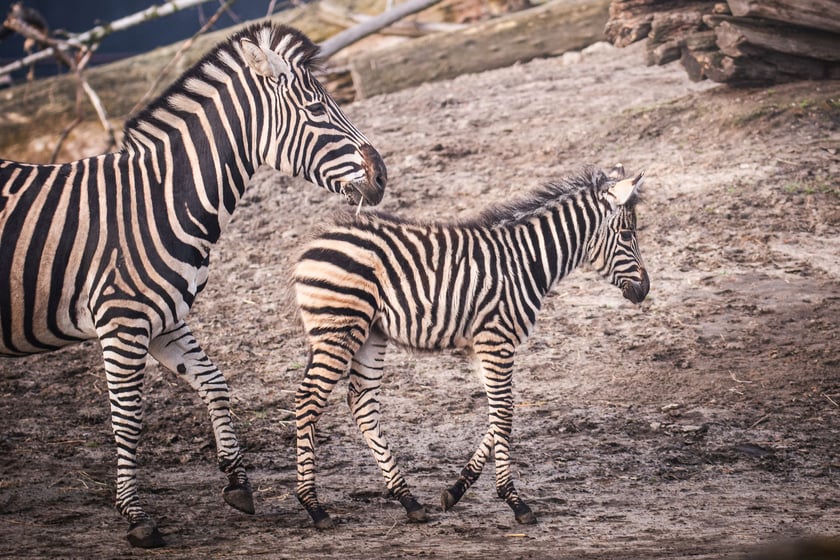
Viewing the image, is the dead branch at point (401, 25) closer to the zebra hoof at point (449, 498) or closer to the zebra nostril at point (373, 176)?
the zebra nostril at point (373, 176)

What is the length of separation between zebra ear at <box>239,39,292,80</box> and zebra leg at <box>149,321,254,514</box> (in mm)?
1595

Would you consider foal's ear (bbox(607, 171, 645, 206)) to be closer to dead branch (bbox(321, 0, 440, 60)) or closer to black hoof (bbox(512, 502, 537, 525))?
black hoof (bbox(512, 502, 537, 525))

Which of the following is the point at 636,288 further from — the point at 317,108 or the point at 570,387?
the point at 317,108

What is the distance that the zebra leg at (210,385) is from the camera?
18.9ft

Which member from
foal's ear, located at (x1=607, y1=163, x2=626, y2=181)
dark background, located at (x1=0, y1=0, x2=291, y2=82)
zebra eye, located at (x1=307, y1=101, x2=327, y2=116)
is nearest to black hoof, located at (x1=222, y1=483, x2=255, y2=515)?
zebra eye, located at (x1=307, y1=101, x2=327, y2=116)

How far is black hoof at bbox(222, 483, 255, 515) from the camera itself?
5.65 metres

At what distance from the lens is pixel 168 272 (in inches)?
208

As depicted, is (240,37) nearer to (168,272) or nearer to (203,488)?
(168,272)

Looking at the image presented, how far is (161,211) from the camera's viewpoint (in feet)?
17.8

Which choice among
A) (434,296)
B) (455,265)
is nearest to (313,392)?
(434,296)

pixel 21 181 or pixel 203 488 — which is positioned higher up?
pixel 21 181

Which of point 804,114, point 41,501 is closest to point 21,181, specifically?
point 41,501

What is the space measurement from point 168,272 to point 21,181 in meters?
1.06

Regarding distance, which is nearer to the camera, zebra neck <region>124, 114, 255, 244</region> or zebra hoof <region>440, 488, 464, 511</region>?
zebra neck <region>124, 114, 255, 244</region>
